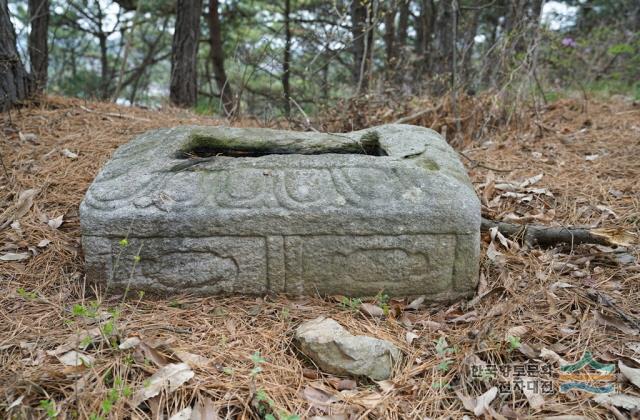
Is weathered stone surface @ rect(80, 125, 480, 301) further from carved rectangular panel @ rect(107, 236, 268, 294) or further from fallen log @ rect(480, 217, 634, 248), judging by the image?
fallen log @ rect(480, 217, 634, 248)

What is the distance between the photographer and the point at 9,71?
3.75 m

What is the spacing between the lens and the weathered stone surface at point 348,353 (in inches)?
69.6

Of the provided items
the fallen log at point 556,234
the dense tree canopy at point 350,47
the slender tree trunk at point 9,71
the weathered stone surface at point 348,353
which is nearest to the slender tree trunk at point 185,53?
the dense tree canopy at point 350,47

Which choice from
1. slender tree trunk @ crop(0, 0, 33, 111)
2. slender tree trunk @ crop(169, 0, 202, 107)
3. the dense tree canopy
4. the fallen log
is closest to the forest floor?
the fallen log

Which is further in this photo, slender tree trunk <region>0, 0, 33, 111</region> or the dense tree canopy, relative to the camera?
the dense tree canopy

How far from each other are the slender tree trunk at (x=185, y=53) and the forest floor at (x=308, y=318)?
3.01m

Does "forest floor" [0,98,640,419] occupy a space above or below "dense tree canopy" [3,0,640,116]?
below

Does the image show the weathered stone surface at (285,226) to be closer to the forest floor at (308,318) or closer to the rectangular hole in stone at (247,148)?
the forest floor at (308,318)

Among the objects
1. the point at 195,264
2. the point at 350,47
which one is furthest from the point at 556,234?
the point at 350,47

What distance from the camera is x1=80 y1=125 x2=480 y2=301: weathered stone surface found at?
2125mm

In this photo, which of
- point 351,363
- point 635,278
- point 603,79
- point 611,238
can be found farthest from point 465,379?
point 603,79

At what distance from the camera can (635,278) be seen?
2244 millimetres

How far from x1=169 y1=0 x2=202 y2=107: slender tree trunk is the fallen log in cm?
452

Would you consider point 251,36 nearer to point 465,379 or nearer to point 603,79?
point 603,79
